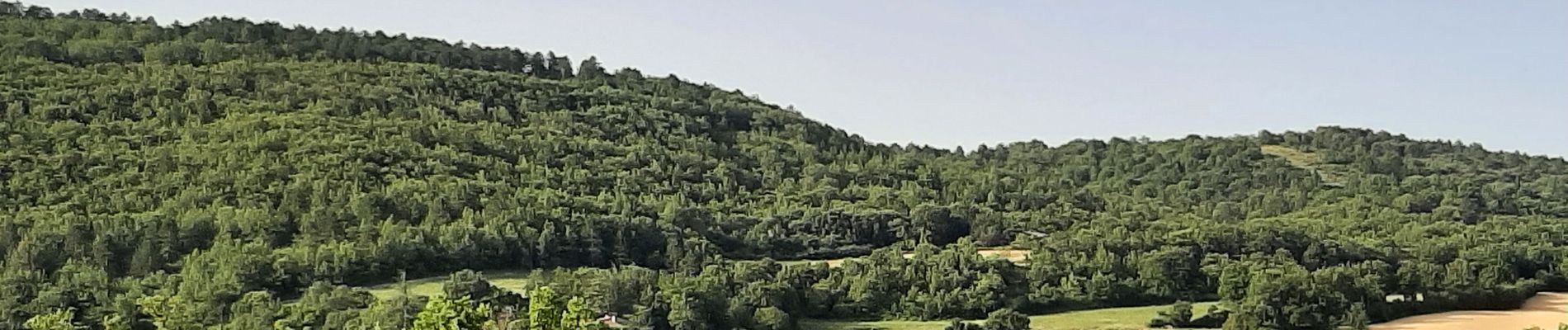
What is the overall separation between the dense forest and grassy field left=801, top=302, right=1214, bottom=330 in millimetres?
1013

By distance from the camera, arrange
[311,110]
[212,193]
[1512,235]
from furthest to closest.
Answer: [1512,235] < [311,110] < [212,193]

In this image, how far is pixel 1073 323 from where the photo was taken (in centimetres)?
5416

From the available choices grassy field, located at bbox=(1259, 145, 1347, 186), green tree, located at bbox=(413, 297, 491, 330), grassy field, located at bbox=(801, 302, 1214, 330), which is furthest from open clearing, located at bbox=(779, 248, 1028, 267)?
grassy field, located at bbox=(1259, 145, 1347, 186)

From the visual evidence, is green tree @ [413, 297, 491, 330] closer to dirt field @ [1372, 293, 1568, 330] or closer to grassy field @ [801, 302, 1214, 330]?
grassy field @ [801, 302, 1214, 330]

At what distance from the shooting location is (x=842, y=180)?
83688 millimetres

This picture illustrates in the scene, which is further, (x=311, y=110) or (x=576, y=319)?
(x=311, y=110)

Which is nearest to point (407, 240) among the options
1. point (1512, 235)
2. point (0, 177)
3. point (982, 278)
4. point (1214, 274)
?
point (0, 177)

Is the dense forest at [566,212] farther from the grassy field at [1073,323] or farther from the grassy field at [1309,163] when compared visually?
the grassy field at [1309,163]

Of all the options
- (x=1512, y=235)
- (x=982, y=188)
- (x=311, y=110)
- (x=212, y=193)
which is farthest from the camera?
(x=982, y=188)

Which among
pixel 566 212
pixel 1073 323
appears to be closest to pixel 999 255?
pixel 1073 323

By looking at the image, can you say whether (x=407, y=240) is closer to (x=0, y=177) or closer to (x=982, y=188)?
(x=0, y=177)

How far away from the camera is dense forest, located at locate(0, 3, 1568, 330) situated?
5112 cm

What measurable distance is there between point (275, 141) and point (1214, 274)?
36692 millimetres

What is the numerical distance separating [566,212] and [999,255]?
55.7 ft
